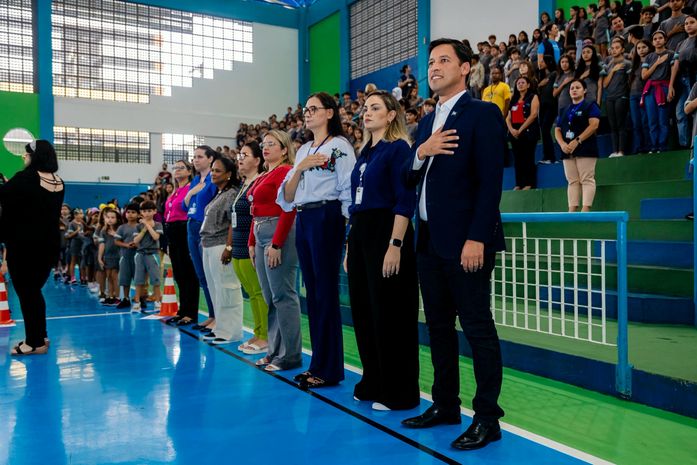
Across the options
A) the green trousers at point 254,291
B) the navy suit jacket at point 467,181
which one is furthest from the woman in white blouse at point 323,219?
the green trousers at point 254,291

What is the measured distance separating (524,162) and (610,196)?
4.97ft

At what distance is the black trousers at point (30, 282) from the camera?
5.12m

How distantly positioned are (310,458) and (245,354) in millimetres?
2496

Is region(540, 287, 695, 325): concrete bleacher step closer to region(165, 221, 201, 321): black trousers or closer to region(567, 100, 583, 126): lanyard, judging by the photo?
region(567, 100, 583, 126): lanyard

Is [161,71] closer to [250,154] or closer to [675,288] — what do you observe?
[250,154]

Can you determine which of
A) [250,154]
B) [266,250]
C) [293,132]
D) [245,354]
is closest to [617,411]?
[266,250]

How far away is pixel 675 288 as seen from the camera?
5145 millimetres

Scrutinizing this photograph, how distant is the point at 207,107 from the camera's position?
24.2 metres

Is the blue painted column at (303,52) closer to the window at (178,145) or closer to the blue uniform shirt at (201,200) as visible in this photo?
the window at (178,145)

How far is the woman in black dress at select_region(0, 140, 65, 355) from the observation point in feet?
16.8

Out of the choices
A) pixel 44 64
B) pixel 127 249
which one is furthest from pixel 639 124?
pixel 44 64

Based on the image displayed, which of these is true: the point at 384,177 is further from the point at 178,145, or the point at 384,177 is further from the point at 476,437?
the point at 178,145

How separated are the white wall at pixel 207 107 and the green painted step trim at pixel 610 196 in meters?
18.1

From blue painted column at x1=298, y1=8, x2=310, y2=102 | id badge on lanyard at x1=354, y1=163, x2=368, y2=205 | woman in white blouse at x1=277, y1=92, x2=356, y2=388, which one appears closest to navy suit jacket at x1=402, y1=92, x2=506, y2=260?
id badge on lanyard at x1=354, y1=163, x2=368, y2=205
